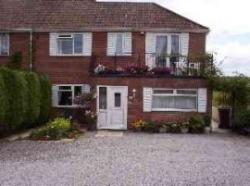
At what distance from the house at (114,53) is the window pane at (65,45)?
0.06m

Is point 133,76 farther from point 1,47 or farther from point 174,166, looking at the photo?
point 174,166

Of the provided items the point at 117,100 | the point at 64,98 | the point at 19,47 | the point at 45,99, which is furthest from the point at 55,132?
the point at 19,47

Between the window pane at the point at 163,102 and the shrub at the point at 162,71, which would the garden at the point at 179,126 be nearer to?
the window pane at the point at 163,102

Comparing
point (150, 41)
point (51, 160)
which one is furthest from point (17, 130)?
point (51, 160)

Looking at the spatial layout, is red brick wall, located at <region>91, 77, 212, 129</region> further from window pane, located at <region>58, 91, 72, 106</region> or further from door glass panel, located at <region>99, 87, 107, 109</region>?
window pane, located at <region>58, 91, 72, 106</region>

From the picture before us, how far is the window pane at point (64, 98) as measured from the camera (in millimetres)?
36513

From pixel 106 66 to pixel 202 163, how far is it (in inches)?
717

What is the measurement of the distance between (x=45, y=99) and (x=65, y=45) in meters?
4.01

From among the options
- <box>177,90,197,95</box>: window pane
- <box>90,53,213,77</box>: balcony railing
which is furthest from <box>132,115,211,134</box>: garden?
<box>90,53,213,77</box>: balcony railing

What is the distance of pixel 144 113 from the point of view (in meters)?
33.3

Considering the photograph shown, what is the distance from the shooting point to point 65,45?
36562 millimetres

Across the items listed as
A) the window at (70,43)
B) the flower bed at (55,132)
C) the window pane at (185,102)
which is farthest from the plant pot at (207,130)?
the window at (70,43)

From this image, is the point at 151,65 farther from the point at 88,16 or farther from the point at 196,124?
the point at 196,124

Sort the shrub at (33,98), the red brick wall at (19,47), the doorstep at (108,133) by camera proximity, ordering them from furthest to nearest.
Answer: the red brick wall at (19,47), the shrub at (33,98), the doorstep at (108,133)
